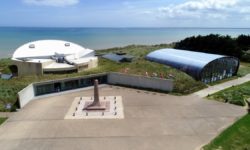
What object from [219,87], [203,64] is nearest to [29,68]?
[203,64]

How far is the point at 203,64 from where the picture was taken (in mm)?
38094

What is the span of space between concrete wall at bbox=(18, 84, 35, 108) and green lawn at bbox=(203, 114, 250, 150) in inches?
727

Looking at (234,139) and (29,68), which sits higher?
(29,68)

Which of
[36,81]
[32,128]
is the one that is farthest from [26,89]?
[32,128]

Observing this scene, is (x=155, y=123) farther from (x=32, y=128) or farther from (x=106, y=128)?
(x=32, y=128)

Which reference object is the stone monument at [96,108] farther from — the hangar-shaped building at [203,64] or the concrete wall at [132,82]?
the hangar-shaped building at [203,64]

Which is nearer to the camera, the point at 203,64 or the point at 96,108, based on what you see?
the point at 96,108

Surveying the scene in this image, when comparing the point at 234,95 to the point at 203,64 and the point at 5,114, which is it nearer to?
the point at 203,64

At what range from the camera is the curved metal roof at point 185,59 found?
3859 cm

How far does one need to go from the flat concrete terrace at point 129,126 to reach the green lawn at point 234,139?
2.53 ft

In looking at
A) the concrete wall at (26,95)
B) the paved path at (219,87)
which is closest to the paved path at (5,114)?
the concrete wall at (26,95)

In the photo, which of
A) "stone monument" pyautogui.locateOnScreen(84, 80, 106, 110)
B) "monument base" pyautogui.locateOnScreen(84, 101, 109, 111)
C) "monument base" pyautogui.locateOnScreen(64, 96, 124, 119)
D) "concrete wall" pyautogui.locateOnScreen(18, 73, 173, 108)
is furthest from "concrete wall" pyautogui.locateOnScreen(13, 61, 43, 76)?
"stone monument" pyautogui.locateOnScreen(84, 80, 106, 110)

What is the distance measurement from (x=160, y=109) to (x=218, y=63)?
51.2ft

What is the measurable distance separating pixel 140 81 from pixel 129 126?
13.0 metres
